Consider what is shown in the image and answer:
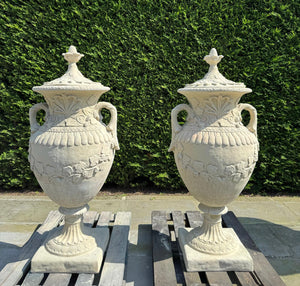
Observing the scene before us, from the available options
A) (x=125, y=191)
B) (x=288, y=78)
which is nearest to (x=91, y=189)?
(x=125, y=191)

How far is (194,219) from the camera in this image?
8.89 ft

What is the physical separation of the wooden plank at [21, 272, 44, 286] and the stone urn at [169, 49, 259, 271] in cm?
111

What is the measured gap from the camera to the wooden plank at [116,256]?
1.82 m

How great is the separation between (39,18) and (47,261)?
10.7ft

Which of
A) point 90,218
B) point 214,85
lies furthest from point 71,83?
point 90,218

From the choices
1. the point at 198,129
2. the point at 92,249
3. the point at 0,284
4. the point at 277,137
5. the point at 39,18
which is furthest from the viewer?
the point at 277,137

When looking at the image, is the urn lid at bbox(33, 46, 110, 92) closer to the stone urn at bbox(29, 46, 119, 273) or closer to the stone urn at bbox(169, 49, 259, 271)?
the stone urn at bbox(29, 46, 119, 273)

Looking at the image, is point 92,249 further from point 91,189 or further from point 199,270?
point 199,270

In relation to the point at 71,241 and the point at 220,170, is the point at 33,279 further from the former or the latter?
the point at 220,170

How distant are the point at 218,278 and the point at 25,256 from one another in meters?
1.56

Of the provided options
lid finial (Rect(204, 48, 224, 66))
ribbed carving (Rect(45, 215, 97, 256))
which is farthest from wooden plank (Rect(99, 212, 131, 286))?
lid finial (Rect(204, 48, 224, 66))

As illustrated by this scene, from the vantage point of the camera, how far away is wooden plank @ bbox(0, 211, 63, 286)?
1.82m

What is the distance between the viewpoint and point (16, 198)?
392cm

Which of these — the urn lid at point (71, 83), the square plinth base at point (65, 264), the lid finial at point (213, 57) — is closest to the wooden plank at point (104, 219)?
the square plinth base at point (65, 264)
